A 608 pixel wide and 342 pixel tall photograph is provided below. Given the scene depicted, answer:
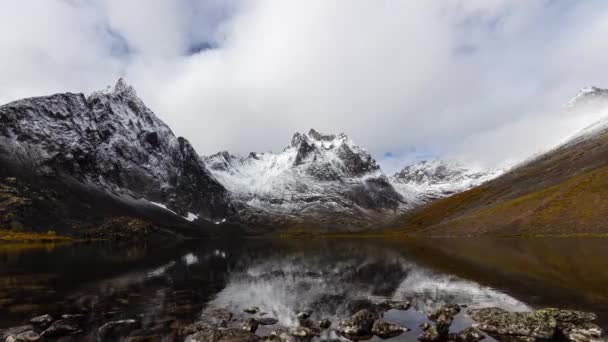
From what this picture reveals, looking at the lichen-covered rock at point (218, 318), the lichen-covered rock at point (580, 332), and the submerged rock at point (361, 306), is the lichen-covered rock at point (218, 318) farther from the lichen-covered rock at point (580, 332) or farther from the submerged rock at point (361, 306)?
the lichen-covered rock at point (580, 332)

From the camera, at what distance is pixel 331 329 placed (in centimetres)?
3769

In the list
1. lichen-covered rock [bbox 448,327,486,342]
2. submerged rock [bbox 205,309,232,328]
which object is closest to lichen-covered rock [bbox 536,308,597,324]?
lichen-covered rock [bbox 448,327,486,342]

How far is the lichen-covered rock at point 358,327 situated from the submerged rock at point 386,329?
520 millimetres

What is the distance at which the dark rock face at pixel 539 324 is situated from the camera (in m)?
31.8

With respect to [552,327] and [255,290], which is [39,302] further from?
[552,327]

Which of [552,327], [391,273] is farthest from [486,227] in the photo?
[552,327]

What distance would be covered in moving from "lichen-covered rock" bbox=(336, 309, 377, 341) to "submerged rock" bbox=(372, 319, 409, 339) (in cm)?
52

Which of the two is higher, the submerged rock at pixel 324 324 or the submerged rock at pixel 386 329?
the submerged rock at pixel 324 324

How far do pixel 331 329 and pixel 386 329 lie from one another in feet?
16.5

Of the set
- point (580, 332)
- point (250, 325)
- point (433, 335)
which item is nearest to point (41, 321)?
point (250, 325)

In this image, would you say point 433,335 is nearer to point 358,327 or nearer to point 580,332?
point 358,327

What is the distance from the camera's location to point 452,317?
39844mm

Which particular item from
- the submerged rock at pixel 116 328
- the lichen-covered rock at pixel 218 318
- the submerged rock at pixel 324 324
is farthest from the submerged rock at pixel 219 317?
the submerged rock at pixel 324 324

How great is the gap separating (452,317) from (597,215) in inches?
5246
